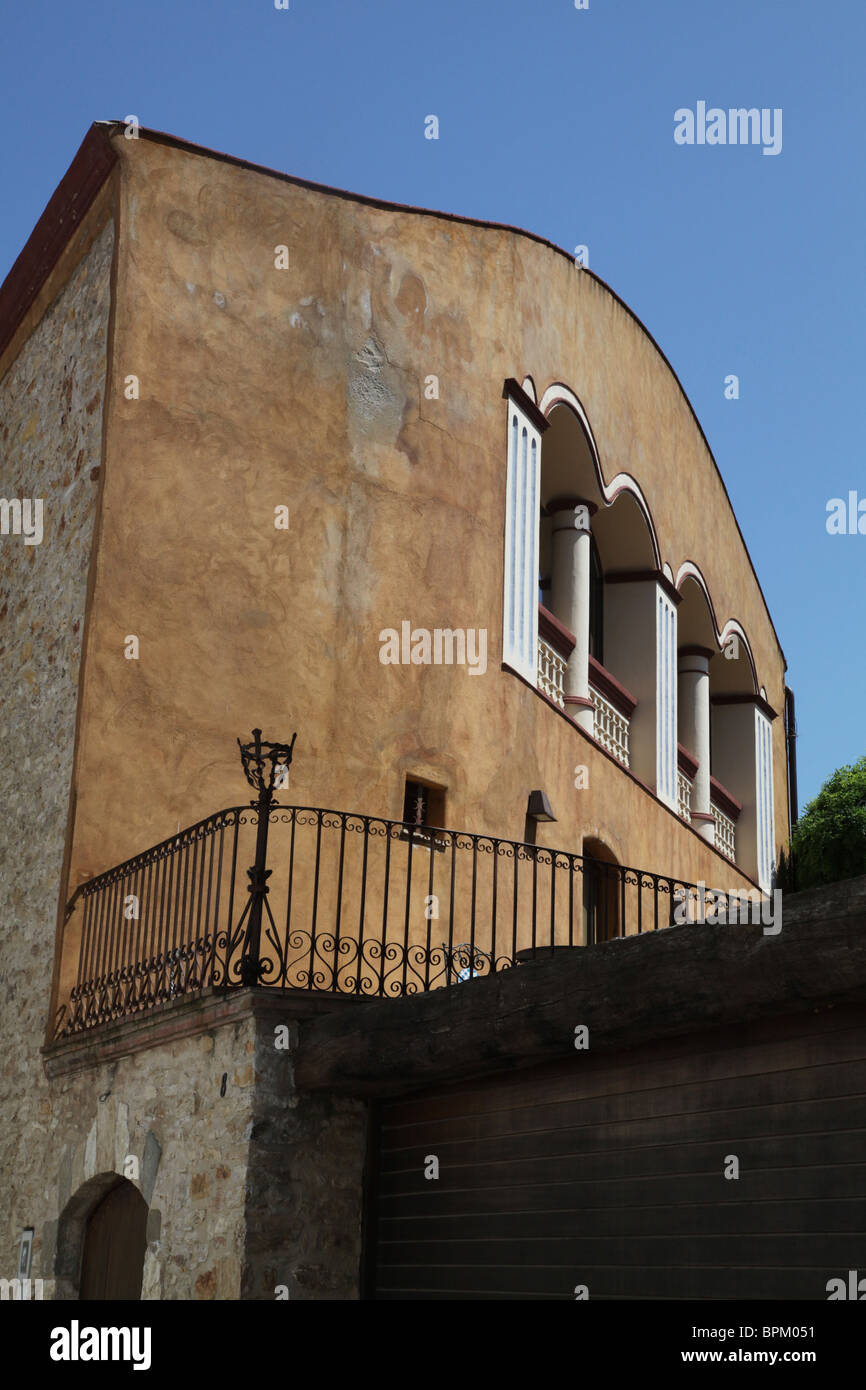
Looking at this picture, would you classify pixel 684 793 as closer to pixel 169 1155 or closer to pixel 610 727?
pixel 610 727

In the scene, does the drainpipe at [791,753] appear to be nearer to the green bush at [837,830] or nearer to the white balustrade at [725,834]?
the white balustrade at [725,834]

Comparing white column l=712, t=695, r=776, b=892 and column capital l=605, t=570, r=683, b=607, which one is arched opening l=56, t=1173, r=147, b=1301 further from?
white column l=712, t=695, r=776, b=892

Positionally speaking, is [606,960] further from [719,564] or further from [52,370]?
[719,564]

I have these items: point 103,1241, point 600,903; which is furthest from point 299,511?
point 103,1241

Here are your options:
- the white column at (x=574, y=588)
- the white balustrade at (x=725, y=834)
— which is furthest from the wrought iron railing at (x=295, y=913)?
the white balustrade at (x=725, y=834)

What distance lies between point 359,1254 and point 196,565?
5612 mm

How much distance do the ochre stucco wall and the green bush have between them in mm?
5259

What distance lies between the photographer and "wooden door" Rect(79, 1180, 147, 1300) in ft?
30.4

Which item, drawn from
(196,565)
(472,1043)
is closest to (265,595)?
(196,565)

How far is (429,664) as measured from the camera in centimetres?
1280

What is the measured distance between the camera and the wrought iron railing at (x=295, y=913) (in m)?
8.62

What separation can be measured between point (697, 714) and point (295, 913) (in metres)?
10.5

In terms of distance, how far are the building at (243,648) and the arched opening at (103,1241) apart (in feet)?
0.09

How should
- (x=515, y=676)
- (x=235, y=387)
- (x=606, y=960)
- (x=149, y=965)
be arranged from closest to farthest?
(x=606, y=960), (x=149, y=965), (x=235, y=387), (x=515, y=676)
